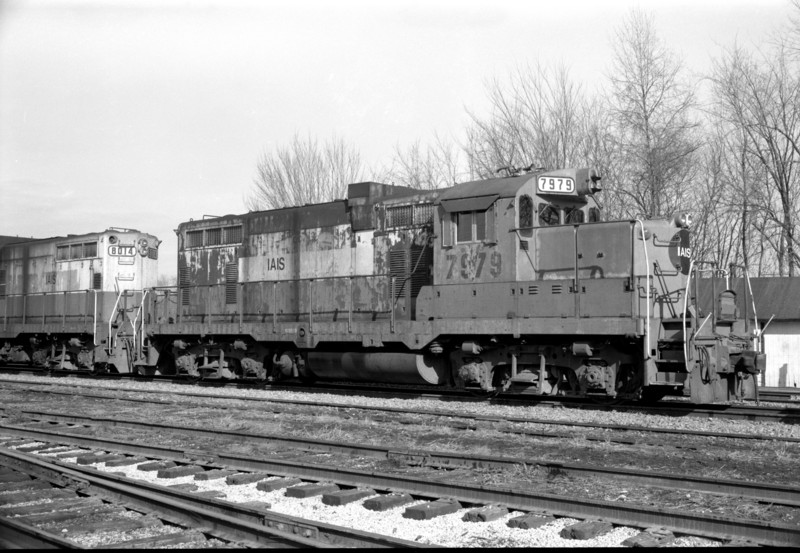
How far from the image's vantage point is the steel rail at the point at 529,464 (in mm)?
6477

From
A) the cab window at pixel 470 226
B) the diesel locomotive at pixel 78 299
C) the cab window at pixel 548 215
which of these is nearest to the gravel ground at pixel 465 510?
the cab window at pixel 470 226

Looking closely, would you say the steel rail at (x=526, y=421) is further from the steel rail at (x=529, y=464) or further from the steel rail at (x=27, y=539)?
the steel rail at (x=27, y=539)

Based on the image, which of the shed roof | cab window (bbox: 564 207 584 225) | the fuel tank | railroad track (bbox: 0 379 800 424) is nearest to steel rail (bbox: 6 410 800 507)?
railroad track (bbox: 0 379 800 424)

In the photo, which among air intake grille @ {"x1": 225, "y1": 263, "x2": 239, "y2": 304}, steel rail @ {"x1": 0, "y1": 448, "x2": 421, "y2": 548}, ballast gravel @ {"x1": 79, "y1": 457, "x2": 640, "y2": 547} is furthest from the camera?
air intake grille @ {"x1": 225, "y1": 263, "x2": 239, "y2": 304}

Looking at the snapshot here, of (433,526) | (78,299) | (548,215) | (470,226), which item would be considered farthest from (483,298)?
(78,299)

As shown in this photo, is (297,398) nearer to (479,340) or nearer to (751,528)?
(479,340)

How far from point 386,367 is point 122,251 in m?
10.5

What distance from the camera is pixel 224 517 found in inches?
217

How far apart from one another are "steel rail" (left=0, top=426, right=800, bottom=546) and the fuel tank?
623 cm

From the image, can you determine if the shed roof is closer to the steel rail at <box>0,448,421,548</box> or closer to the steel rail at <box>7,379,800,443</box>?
the steel rail at <box>7,379,800,443</box>

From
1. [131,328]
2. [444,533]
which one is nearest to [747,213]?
[131,328]

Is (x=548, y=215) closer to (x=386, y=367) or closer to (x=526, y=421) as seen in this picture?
(x=526, y=421)

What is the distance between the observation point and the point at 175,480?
25.5 ft

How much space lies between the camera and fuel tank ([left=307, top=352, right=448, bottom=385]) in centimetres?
1430
